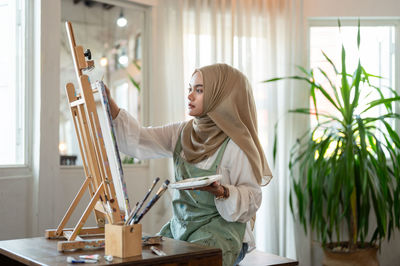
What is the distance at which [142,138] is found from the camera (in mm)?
2371

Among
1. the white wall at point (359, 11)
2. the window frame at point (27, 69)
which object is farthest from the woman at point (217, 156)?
the white wall at point (359, 11)

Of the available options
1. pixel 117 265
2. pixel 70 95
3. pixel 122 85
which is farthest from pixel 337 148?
pixel 117 265

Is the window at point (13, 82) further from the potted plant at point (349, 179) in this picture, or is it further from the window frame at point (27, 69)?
the potted plant at point (349, 179)

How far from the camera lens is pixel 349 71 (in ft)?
13.9

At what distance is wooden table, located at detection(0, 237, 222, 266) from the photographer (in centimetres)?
155

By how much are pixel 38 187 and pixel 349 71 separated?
2.62m

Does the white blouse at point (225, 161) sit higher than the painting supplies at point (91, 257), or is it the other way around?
the white blouse at point (225, 161)

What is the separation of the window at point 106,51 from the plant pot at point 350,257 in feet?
5.07

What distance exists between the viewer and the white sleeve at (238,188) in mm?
2031

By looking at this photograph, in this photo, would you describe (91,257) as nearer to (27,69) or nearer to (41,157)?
(41,157)

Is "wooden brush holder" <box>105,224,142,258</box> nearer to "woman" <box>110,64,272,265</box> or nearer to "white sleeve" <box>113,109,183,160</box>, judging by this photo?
"woman" <box>110,64,272,265</box>

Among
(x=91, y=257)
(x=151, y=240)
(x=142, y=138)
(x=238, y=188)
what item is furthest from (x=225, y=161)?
(x=91, y=257)

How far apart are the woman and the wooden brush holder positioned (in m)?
0.48

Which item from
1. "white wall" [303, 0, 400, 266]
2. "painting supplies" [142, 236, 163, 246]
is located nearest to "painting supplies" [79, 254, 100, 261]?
"painting supplies" [142, 236, 163, 246]
